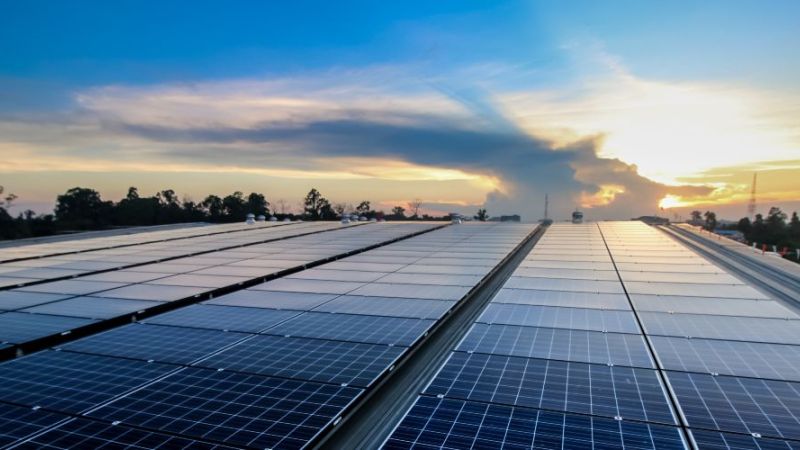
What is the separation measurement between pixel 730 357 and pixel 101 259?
2711 centimetres

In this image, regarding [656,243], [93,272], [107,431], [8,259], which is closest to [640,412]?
[107,431]

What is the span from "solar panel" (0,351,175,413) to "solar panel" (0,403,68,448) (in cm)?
19

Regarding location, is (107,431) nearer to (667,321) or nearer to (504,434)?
(504,434)

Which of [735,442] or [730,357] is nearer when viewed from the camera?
[735,442]

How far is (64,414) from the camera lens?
6781 millimetres

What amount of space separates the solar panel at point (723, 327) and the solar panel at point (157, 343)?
1043 cm

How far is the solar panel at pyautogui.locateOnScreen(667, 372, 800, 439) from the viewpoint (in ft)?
21.1

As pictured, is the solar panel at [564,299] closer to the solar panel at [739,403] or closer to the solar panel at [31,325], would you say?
the solar panel at [739,403]

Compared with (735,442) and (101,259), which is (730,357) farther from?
(101,259)

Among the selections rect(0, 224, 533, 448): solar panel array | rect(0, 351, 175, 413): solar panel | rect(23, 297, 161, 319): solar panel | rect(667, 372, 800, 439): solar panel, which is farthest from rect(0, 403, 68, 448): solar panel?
rect(667, 372, 800, 439): solar panel

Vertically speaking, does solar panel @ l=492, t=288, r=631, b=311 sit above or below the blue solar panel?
above

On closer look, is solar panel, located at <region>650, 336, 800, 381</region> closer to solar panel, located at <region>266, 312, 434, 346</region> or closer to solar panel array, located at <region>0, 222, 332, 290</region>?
solar panel, located at <region>266, 312, 434, 346</region>

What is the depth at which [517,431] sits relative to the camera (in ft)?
20.9

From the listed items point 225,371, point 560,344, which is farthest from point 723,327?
point 225,371
